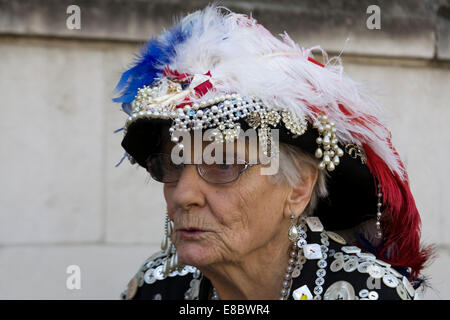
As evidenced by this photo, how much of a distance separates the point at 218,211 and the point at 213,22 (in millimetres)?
791

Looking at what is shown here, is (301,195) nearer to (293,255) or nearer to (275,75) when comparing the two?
(293,255)

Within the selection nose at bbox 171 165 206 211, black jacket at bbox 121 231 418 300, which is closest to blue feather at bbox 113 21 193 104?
nose at bbox 171 165 206 211

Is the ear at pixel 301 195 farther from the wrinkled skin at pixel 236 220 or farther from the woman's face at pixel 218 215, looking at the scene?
the woman's face at pixel 218 215

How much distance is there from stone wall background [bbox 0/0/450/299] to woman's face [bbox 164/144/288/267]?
5.86 ft

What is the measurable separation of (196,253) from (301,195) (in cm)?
52

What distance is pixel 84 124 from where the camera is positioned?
4211mm

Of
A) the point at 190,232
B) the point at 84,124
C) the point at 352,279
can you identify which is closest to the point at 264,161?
the point at 190,232

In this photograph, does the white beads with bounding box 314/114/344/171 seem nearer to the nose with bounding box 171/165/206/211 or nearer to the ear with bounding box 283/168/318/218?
the ear with bounding box 283/168/318/218

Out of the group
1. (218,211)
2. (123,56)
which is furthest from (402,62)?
(218,211)

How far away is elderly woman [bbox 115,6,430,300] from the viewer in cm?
237

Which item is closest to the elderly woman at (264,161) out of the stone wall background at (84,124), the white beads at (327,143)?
the white beads at (327,143)

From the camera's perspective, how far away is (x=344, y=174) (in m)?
2.61

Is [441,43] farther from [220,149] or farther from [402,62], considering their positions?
[220,149]

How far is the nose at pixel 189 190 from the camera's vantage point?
240 cm
